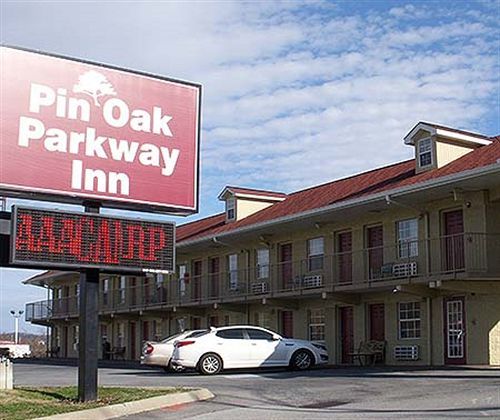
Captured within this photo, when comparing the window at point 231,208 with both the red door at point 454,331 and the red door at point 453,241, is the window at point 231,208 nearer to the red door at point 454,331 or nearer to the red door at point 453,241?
the red door at point 453,241

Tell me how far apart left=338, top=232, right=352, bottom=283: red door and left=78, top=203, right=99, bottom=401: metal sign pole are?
14660mm

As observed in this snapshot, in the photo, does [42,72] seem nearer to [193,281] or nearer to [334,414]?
[334,414]

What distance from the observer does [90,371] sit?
16.6m

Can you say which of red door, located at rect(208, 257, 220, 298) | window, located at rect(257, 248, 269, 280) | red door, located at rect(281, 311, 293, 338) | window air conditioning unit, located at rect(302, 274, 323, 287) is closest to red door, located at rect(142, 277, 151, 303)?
red door, located at rect(208, 257, 220, 298)

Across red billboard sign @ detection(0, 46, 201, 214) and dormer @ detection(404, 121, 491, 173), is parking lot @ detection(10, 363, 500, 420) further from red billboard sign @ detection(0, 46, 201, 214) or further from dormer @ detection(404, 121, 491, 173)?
dormer @ detection(404, 121, 491, 173)

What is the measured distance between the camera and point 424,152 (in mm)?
28375

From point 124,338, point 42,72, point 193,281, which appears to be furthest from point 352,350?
point 124,338

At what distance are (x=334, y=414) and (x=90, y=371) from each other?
15.0ft

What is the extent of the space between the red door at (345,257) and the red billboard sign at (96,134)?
13.4 metres

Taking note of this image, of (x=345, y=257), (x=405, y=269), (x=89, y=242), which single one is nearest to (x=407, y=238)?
(x=405, y=269)

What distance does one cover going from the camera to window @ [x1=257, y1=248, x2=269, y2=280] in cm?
3539

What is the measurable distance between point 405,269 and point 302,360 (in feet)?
13.9

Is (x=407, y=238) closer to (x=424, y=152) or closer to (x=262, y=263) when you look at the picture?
(x=424, y=152)

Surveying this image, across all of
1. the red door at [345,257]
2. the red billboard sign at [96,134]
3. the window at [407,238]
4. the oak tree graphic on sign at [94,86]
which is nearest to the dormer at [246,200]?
the red door at [345,257]
